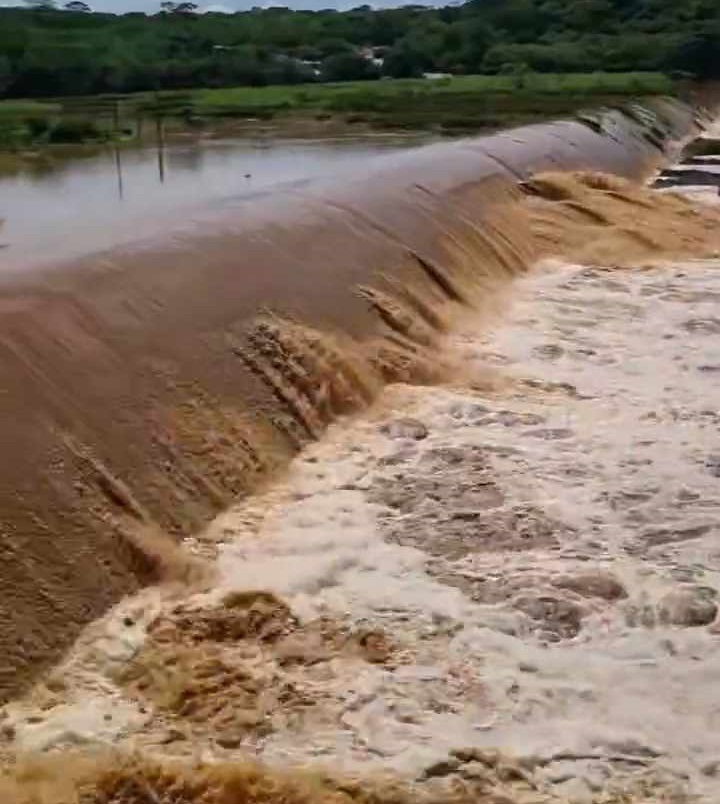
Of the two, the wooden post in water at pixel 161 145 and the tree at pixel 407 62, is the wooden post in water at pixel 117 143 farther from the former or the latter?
the tree at pixel 407 62

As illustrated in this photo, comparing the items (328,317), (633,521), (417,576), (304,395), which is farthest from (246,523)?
(328,317)

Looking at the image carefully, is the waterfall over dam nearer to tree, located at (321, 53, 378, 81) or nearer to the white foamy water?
the white foamy water

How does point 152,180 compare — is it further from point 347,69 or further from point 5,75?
point 347,69

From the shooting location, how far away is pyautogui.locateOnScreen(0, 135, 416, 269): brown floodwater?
32.0 ft

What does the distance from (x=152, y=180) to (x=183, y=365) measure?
40.3 feet

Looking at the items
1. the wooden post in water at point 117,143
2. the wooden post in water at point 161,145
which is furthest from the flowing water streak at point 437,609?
the wooden post in water at point 161,145

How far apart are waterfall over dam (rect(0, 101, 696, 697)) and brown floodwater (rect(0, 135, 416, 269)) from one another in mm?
761

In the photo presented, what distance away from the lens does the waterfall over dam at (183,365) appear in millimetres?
4133

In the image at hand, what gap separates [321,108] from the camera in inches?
1171

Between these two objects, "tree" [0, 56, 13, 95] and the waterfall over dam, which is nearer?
the waterfall over dam

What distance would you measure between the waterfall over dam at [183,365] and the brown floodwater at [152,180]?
76cm

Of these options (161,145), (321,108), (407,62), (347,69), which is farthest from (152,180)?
(407,62)

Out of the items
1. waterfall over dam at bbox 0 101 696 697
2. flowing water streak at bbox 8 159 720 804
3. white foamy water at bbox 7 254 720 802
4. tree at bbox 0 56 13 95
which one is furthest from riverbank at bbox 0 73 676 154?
white foamy water at bbox 7 254 720 802

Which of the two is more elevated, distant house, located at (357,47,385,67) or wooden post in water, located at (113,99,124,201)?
distant house, located at (357,47,385,67)
